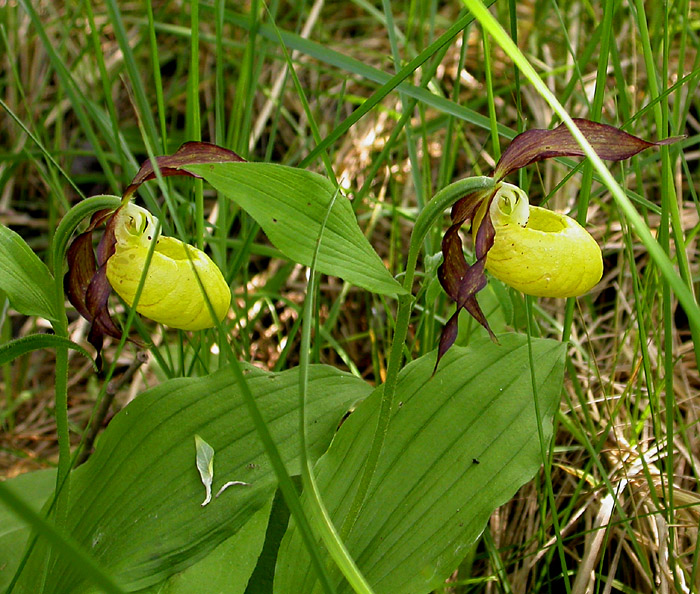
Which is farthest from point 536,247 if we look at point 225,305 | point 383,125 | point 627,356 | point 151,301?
point 383,125

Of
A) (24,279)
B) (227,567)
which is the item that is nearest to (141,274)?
(24,279)

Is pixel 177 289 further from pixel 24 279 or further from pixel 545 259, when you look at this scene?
pixel 545 259

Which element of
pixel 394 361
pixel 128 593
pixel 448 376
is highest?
pixel 394 361

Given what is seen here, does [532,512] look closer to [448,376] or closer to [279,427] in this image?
[448,376]

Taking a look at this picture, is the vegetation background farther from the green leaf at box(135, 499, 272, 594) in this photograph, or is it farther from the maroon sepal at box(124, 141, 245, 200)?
the green leaf at box(135, 499, 272, 594)

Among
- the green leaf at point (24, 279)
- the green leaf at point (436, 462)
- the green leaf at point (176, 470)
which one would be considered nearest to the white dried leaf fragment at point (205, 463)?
the green leaf at point (176, 470)

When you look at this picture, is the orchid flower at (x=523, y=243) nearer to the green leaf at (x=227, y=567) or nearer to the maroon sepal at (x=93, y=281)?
the green leaf at (x=227, y=567)
